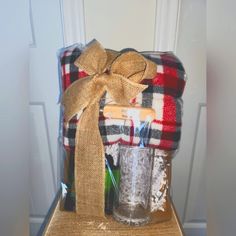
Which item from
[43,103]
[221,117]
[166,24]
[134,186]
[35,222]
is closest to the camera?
[221,117]

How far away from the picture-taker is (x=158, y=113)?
491mm

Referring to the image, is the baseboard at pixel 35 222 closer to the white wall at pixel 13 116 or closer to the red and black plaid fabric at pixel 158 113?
the white wall at pixel 13 116

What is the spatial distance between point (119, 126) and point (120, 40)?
0.27 meters

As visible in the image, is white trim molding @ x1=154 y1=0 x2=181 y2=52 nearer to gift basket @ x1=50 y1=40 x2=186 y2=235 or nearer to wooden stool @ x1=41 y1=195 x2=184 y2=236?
gift basket @ x1=50 y1=40 x2=186 y2=235

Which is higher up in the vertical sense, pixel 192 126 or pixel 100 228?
pixel 192 126

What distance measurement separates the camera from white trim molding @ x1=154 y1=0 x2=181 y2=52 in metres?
0.61

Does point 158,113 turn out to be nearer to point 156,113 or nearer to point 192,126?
point 156,113

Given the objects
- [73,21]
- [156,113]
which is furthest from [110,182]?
[73,21]

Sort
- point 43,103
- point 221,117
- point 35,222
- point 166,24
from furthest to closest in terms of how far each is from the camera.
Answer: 1. point 35,222
2. point 43,103
3. point 166,24
4. point 221,117

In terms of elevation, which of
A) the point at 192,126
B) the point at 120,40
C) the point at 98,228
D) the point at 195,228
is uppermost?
the point at 120,40

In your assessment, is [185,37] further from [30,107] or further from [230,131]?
[30,107]

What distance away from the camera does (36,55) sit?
0.69m

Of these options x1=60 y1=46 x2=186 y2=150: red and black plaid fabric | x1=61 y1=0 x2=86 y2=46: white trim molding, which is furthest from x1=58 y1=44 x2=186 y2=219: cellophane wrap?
x1=61 y1=0 x2=86 y2=46: white trim molding

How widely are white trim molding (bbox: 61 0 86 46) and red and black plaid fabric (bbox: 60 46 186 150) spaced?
16 cm
